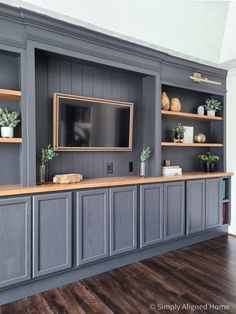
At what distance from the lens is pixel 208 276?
2572 mm

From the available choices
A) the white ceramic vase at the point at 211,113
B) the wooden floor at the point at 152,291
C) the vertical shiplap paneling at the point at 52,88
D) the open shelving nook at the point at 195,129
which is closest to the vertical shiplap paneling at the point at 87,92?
the vertical shiplap paneling at the point at 52,88

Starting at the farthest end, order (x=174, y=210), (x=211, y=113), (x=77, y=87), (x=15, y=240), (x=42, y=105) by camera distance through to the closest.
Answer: (x=211, y=113), (x=174, y=210), (x=77, y=87), (x=42, y=105), (x=15, y=240)

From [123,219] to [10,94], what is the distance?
1787 mm

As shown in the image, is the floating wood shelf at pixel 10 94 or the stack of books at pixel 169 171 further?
the stack of books at pixel 169 171

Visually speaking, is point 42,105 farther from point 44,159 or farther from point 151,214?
point 151,214

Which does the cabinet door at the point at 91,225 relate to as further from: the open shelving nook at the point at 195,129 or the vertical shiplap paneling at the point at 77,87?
the open shelving nook at the point at 195,129

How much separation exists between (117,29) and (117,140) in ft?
4.25

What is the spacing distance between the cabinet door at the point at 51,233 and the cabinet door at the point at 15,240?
7 cm

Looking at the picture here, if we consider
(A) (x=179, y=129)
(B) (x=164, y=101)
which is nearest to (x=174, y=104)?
(B) (x=164, y=101)

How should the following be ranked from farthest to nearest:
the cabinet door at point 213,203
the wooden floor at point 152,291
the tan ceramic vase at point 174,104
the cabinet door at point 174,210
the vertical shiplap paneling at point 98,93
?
the cabinet door at point 213,203 < the tan ceramic vase at point 174,104 < the cabinet door at point 174,210 < the vertical shiplap paneling at point 98,93 < the wooden floor at point 152,291

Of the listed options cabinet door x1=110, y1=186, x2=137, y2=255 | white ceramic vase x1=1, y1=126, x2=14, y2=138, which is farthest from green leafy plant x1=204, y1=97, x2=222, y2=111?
white ceramic vase x1=1, y1=126, x2=14, y2=138

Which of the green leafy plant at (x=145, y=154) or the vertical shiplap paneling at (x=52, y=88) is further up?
the vertical shiplap paneling at (x=52, y=88)

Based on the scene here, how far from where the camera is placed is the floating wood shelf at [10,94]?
2198 mm

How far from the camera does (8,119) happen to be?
2.32 m
